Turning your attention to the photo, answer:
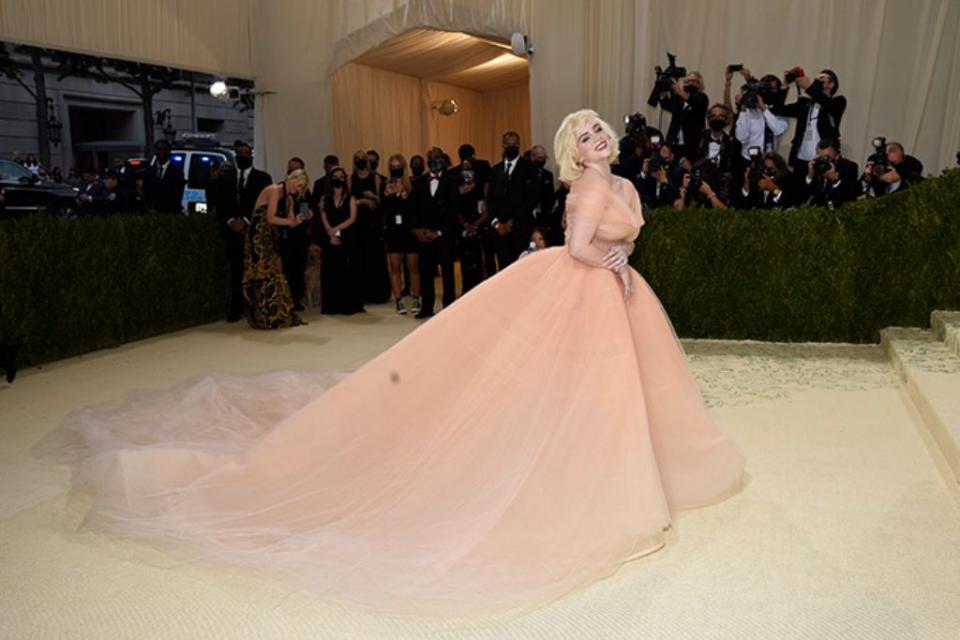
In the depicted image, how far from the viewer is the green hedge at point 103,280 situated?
262 inches

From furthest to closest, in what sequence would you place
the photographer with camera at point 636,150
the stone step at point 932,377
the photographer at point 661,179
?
the photographer with camera at point 636,150 < the photographer at point 661,179 < the stone step at point 932,377

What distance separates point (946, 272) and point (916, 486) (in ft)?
11.7

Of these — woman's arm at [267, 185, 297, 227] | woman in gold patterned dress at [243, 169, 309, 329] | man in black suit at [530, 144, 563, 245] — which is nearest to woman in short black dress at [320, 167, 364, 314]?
woman in gold patterned dress at [243, 169, 309, 329]

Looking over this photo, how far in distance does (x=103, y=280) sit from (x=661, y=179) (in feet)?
18.4

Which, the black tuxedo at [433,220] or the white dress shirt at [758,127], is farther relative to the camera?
the black tuxedo at [433,220]

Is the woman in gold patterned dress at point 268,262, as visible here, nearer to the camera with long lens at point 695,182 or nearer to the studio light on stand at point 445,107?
the camera with long lens at point 695,182

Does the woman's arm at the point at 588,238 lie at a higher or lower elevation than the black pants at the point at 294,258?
higher

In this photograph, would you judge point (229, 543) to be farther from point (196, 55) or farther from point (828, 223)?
point (196, 55)

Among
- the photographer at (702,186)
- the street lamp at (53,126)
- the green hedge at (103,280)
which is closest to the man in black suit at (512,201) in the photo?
the photographer at (702,186)

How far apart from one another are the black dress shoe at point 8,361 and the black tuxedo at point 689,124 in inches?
→ 266

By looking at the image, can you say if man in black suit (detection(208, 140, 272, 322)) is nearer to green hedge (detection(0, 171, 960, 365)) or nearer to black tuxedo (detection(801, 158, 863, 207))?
green hedge (detection(0, 171, 960, 365))

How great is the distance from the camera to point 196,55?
11422mm

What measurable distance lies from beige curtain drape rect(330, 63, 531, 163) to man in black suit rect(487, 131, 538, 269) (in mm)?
4532

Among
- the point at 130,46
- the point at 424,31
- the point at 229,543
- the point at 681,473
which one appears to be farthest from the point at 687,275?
the point at 130,46
